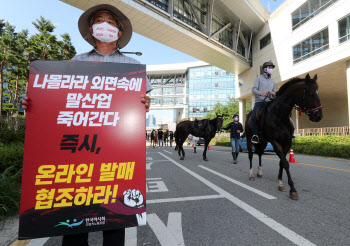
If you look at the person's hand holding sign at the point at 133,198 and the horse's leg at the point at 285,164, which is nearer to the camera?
the person's hand holding sign at the point at 133,198

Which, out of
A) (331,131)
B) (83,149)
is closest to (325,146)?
(331,131)

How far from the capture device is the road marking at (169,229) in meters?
2.32

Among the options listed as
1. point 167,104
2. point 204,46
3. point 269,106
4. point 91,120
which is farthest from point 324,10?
point 167,104

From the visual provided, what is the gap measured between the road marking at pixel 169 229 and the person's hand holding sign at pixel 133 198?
773 mm

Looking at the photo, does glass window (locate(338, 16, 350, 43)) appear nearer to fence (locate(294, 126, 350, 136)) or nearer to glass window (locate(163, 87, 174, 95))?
fence (locate(294, 126, 350, 136))

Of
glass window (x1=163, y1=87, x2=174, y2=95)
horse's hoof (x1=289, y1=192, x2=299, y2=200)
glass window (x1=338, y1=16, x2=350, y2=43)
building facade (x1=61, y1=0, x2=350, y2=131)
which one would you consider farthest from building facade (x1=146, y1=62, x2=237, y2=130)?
horse's hoof (x1=289, y1=192, x2=299, y2=200)

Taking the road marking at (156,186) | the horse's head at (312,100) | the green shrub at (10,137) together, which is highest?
the horse's head at (312,100)

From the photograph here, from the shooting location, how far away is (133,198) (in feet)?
6.13

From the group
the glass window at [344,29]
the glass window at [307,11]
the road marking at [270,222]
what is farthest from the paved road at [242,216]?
the glass window at [307,11]

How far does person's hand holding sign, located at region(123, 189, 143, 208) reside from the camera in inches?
72.8

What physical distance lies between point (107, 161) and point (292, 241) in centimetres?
224

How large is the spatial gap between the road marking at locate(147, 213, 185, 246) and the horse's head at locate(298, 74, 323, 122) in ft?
10.8

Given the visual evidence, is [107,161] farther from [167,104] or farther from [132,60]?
[167,104]

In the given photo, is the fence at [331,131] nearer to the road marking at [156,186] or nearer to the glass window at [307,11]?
the glass window at [307,11]
